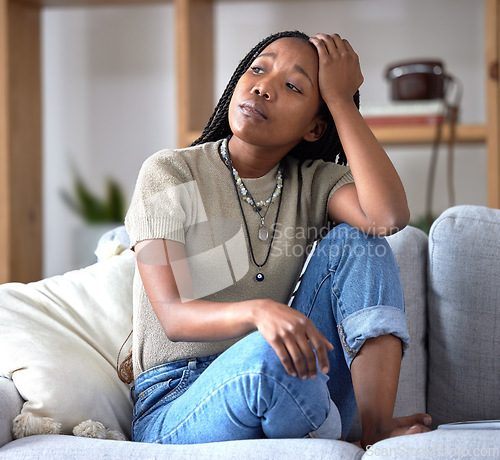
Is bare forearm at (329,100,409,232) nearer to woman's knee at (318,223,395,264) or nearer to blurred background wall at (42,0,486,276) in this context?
woman's knee at (318,223,395,264)

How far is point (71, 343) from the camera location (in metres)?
1.26

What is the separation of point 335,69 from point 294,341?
1.92 ft

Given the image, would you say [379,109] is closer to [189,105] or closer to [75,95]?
[189,105]

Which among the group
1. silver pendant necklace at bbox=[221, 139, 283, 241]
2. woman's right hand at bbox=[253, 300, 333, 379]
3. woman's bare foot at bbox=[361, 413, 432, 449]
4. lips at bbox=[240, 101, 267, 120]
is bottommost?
woman's bare foot at bbox=[361, 413, 432, 449]

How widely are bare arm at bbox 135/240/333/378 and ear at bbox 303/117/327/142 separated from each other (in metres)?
0.39

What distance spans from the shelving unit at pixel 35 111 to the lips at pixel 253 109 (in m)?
1.28

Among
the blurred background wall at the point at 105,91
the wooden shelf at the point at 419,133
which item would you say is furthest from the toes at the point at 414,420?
the blurred background wall at the point at 105,91

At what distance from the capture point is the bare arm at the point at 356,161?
1.21 meters

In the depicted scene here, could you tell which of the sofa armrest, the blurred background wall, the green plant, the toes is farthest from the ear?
the green plant

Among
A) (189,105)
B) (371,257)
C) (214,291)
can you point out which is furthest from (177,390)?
(189,105)

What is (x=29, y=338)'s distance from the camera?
121 cm

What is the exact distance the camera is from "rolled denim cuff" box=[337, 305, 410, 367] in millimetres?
1110

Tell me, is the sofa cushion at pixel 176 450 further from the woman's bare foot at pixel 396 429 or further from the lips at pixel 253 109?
the lips at pixel 253 109

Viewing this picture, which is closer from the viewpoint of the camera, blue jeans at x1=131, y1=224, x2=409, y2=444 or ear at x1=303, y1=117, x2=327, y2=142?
blue jeans at x1=131, y1=224, x2=409, y2=444
